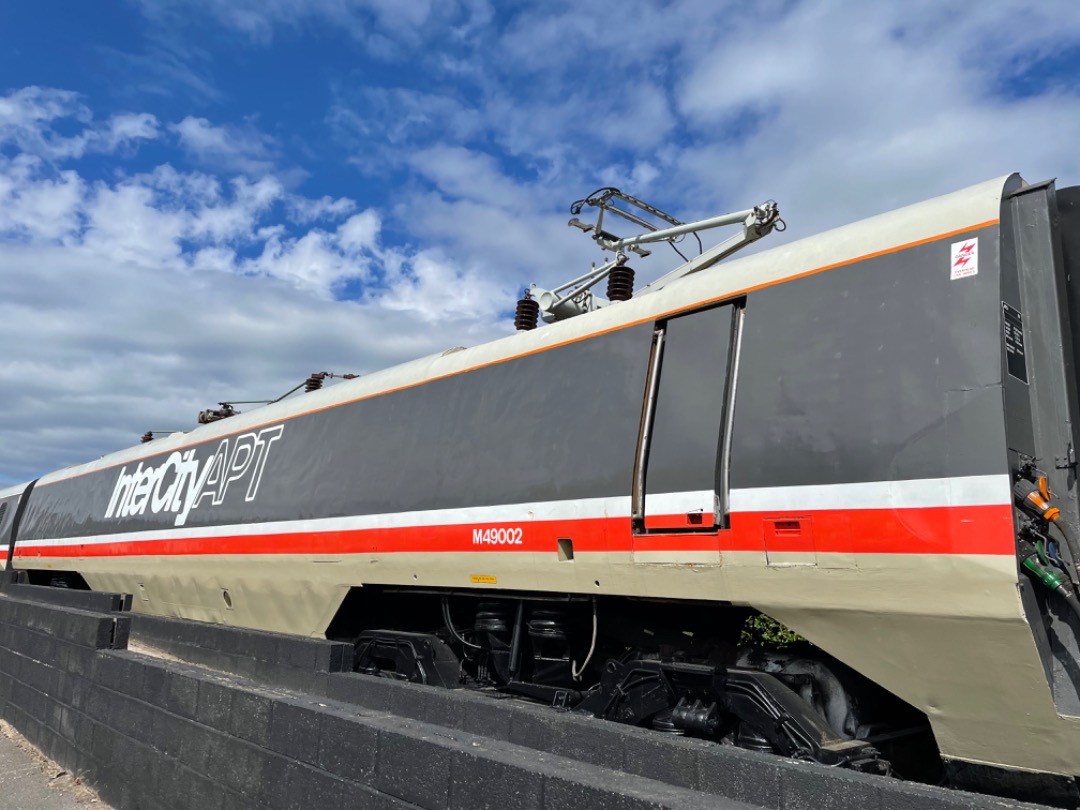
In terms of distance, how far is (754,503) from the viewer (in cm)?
431

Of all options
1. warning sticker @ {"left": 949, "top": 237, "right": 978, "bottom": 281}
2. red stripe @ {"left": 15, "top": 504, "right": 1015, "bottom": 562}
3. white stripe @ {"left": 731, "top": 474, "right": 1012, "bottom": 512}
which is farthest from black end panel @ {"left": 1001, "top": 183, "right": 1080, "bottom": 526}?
red stripe @ {"left": 15, "top": 504, "right": 1015, "bottom": 562}

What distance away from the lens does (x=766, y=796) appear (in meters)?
3.44

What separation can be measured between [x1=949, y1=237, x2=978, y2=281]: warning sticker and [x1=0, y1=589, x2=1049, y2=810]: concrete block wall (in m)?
2.21

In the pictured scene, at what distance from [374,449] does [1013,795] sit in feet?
16.9

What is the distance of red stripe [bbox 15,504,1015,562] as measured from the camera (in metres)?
3.55

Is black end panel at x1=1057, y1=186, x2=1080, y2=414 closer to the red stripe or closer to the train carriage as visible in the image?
the train carriage

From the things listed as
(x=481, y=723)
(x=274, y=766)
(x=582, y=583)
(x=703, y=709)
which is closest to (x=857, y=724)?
(x=703, y=709)

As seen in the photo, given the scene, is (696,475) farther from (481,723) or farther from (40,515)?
(40,515)

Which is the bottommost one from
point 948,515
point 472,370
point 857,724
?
point 857,724

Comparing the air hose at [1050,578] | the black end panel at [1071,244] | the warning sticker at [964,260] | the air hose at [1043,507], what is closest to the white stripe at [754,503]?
the air hose at [1043,507]

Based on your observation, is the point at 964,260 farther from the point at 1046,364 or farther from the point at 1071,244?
the point at 1071,244

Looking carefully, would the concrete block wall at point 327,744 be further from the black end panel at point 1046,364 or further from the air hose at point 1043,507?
the air hose at point 1043,507

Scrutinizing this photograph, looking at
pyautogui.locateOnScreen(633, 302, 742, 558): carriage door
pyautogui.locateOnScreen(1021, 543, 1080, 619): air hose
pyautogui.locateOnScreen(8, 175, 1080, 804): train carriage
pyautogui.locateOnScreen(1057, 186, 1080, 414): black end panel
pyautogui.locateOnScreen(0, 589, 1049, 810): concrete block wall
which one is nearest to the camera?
pyautogui.locateOnScreen(0, 589, 1049, 810): concrete block wall

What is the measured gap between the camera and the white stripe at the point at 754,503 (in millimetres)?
3586
